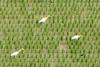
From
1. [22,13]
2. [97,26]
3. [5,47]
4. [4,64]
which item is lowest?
[4,64]

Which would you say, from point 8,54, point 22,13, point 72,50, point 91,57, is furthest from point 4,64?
point 91,57

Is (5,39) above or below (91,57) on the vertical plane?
above

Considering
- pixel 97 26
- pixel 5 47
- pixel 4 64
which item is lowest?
pixel 4 64

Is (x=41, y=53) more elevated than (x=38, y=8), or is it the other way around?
(x=38, y=8)

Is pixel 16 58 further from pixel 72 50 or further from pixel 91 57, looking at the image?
pixel 91 57

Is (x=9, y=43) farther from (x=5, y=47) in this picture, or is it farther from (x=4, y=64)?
(x=4, y=64)

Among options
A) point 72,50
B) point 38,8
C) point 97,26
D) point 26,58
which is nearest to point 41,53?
point 26,58
